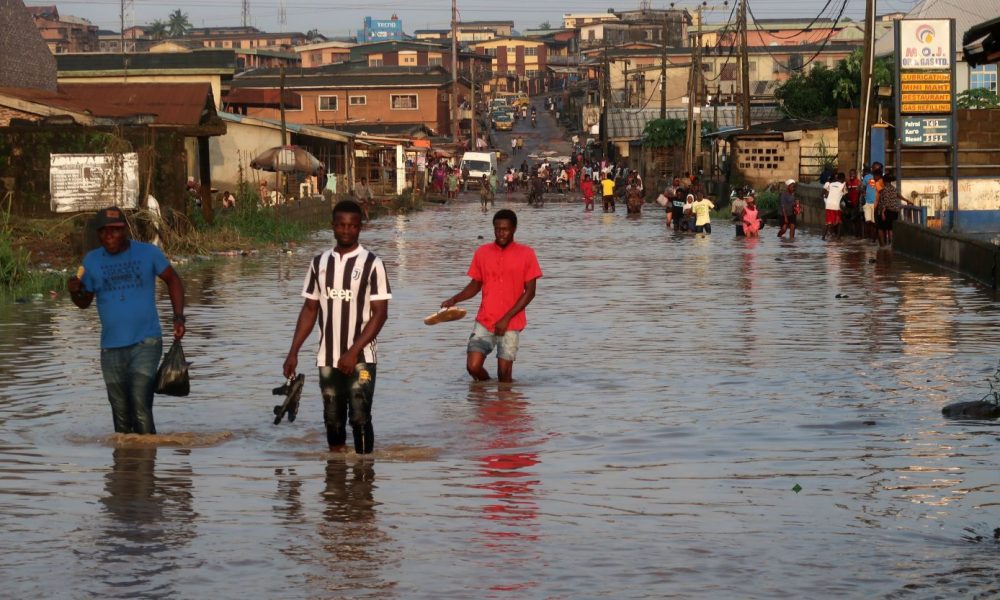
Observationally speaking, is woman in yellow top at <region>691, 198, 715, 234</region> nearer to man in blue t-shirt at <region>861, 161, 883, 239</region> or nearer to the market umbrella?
man in blue t-shirt at <region>861, 161, 883, 239</region>

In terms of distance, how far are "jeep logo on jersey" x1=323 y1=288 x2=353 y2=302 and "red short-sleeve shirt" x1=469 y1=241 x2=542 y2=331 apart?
11.8ft

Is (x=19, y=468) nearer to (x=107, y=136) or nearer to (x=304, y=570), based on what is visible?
(x=304, y=570)

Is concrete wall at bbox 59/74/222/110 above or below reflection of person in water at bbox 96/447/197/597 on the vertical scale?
above

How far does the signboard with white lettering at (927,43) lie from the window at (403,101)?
215 feet

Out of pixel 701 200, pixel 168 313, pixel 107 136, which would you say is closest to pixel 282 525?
pixel 168 313

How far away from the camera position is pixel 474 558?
713 centimetres

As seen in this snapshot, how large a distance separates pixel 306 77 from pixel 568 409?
88086 mm

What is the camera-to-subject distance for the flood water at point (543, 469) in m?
6.84

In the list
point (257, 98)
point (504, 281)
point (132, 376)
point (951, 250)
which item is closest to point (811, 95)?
point (257, 98)

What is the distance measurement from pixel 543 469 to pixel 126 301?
8.70ft

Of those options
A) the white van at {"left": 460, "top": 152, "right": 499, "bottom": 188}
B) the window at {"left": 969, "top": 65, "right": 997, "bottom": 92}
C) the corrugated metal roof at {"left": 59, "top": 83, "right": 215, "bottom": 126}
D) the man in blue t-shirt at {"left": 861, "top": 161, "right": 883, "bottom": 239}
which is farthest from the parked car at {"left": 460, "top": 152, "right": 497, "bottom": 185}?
the man in blue t-shirt at {"left": 861, "top": 161, "right": 883, "bottom": 239}

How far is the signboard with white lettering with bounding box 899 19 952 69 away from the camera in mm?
35875

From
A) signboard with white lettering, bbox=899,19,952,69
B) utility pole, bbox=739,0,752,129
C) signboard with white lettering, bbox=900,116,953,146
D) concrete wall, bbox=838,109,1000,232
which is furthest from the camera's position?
utility pole, bbox=739,0,752,129

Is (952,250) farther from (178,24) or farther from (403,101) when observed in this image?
(178,24)
